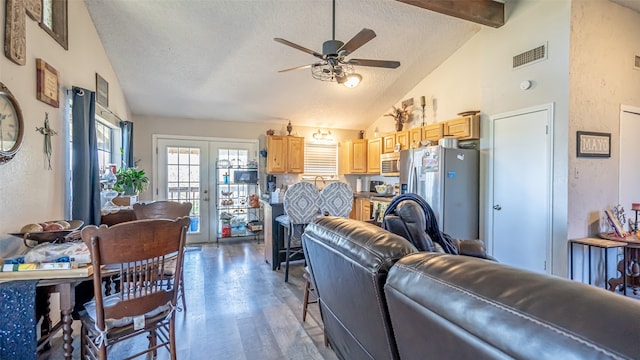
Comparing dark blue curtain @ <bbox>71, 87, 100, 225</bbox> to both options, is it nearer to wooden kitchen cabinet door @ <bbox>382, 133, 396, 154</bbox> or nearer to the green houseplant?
the green houseplant

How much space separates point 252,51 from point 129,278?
350 centimetres

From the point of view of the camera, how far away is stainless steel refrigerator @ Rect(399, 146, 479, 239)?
4152 millimetres

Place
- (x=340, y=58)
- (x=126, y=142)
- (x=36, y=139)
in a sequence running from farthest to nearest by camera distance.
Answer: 1. (x=126, y=142)
2. (x=340, y=58)
3. (x=36, y=139)

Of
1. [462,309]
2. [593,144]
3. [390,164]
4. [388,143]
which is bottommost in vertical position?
[462,309]

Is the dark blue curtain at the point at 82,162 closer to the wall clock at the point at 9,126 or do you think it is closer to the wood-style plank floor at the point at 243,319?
the wall clock at the point at 9,126

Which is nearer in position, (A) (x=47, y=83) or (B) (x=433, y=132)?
(A) (x=47, y=83)

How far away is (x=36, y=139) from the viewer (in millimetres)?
2316

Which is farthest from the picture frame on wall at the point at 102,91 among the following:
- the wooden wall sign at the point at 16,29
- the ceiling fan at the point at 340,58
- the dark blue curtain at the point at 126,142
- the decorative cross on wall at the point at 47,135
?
the ceiling fan at the point at 340,58

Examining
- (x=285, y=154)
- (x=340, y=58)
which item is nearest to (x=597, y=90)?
(x=340, y=58)

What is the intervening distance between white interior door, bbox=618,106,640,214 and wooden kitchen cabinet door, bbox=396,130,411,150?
106 inches

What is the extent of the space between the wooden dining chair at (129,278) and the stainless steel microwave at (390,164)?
4413 millimetres

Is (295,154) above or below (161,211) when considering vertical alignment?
above

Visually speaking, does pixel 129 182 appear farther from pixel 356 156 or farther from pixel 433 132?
pixel 356 156

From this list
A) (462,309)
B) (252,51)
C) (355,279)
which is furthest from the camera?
(252,51)
